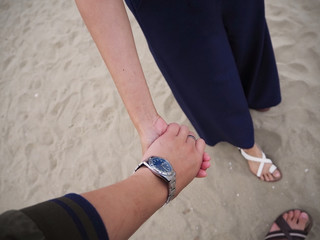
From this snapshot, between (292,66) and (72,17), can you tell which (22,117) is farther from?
(292,66)

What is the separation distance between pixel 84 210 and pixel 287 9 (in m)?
2.68

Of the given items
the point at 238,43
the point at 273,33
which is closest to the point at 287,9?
the point at 273,33

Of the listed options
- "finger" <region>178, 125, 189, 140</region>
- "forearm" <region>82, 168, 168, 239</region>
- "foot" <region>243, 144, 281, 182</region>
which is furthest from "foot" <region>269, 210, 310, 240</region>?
"forearm" <region>82, 168, 168, 239</region>

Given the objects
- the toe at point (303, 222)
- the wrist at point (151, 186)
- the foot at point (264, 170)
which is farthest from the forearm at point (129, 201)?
the toe at point (303, 222)

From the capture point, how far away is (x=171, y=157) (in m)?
0.93

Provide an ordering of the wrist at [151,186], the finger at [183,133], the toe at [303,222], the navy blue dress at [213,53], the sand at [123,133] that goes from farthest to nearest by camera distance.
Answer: the sand at [123,133], the toe at [303,222], the finger at [183,133], the navy blue dress at [213,53], the wrist at [151,186]

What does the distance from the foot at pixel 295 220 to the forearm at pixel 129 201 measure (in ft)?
3.89

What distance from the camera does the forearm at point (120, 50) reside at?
2.69ft

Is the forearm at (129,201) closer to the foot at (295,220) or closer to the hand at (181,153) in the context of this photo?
the hand at (181,153)

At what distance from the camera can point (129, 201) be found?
0.68 meters

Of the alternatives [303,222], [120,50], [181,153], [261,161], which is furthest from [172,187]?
[303,222]

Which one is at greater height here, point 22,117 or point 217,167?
point 22,117

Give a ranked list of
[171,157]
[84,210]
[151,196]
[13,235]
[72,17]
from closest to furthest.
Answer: [13,235], [84,210], [151,196], [171,157], [72,17]

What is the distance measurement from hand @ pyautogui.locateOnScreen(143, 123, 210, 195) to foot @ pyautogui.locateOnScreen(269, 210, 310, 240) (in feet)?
3.12
